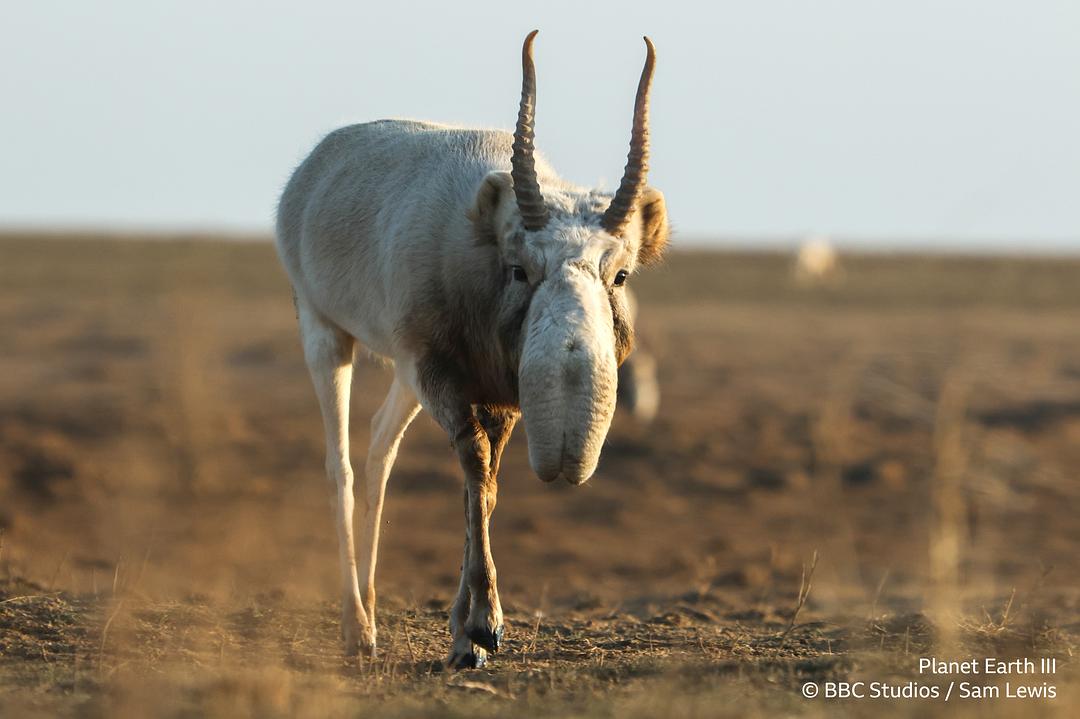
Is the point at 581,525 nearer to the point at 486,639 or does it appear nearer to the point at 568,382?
the point at 486,639

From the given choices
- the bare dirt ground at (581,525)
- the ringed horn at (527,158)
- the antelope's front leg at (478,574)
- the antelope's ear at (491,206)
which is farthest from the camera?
the antelope's front leg at (478,574)

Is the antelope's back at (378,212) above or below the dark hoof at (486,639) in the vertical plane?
above

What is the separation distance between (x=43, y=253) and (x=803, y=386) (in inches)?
1385

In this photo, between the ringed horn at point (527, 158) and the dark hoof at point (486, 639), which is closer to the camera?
the ringed horn at point (527, 158)

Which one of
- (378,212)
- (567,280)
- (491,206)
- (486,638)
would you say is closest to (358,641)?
(486,638)

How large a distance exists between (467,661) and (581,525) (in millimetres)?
8780

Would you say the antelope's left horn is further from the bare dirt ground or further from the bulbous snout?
the bare dirt ground

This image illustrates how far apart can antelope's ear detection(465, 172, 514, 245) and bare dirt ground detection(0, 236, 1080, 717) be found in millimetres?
1109

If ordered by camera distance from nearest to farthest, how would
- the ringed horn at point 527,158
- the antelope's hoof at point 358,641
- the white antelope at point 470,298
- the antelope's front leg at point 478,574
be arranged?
the white antelope at point 470,298
the ringed horn at point 527,158
the antelope's front leg at point 478,574
the antelope's hoof at point 358,641

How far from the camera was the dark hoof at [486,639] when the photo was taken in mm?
6059

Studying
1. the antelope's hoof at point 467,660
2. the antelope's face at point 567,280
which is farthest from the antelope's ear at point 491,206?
the antelope's hoof at point 467,660

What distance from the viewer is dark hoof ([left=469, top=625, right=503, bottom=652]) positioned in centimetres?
606

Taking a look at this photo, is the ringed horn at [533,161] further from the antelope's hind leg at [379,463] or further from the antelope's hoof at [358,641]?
the antelope's hoof at [358,641]

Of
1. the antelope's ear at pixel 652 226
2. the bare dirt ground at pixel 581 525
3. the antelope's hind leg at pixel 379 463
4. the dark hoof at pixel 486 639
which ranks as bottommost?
the bare dirt ground at pixel 581 525
